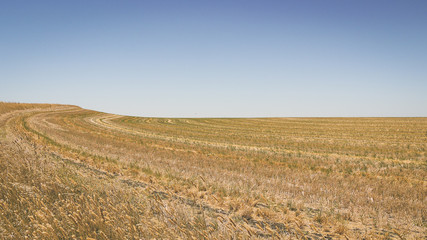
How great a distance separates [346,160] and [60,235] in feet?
50.0

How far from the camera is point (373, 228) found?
4531 mm

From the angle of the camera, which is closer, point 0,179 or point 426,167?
point 0,179

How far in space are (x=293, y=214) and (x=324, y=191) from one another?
7.54ft

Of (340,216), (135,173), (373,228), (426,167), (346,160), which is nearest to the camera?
(373,228)

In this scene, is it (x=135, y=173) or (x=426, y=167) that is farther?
(x=426, y=167)

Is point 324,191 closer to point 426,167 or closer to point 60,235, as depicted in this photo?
point 60,235

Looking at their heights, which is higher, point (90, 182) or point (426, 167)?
point (90, 182)

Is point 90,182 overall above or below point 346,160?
→ above

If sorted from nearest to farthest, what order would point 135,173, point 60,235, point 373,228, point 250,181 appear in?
1. point 60,235
2. point 373,228
3. point 250,181
4. point 135,173

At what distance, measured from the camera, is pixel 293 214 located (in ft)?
17.0

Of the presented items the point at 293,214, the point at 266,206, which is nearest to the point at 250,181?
the point at 266,206

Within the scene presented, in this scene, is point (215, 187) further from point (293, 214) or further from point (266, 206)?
point (293, 214)

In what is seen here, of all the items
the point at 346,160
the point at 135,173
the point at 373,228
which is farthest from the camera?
the point at 346,160

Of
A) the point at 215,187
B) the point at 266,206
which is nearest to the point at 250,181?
the point at 215,187
